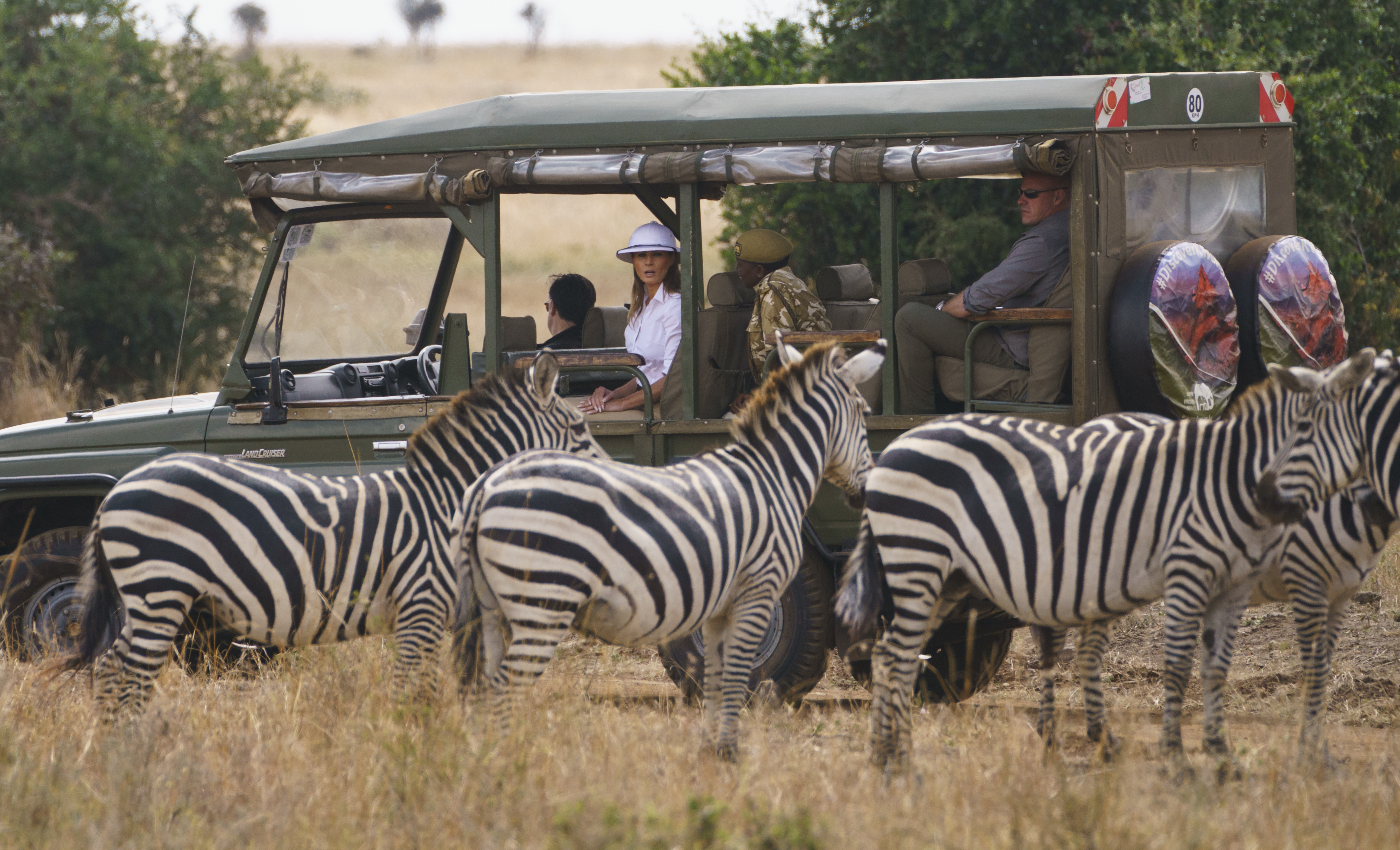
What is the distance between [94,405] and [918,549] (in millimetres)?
11393

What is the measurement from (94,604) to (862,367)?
273 cm

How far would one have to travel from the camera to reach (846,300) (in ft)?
21.3

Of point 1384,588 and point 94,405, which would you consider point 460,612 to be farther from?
point 94,405

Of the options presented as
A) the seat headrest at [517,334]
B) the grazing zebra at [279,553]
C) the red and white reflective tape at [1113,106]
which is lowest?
the grazing zebra at [279,553]

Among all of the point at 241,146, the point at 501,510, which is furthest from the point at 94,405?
the point at 501,510

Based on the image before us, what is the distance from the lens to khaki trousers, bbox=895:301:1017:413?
5.55m

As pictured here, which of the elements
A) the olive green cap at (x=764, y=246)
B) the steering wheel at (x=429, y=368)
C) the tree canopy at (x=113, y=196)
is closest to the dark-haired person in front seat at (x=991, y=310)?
the olive green cap at (x=764, y=246)

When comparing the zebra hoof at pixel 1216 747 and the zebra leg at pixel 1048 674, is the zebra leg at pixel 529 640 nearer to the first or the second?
the zebra leg at pixel 1048 674

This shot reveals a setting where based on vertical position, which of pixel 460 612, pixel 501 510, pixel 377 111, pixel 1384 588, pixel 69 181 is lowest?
pixel 1384 588

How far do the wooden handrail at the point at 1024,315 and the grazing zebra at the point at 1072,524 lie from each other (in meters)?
0.84

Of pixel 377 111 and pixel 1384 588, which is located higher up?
pixel 377 111

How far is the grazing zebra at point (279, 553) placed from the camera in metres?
4.27

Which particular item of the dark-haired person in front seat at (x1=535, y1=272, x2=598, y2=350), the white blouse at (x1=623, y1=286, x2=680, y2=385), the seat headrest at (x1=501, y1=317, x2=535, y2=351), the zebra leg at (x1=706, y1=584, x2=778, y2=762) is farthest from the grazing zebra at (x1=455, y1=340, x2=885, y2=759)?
the dark-haired person in front seat at (x1=535, y1=272, x2=598, y2=350)

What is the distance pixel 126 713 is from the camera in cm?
431
